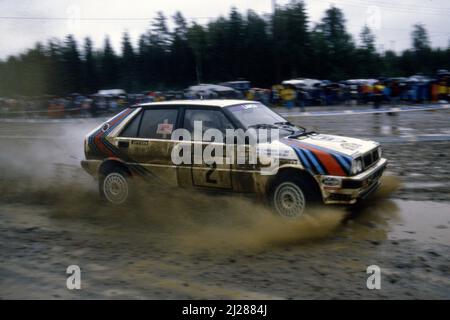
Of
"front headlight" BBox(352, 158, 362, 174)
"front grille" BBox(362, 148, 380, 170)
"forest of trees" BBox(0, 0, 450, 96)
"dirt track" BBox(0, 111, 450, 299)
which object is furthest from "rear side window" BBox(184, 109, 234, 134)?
"forest of trees" BBox(0, 0, 450, 96)

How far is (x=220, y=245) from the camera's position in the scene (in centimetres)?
497

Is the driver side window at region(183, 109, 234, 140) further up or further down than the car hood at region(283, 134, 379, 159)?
further up

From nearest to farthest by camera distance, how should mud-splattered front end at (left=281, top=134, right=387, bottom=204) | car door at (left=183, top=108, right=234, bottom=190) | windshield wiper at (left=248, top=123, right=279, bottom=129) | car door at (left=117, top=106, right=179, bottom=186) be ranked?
mud-splattered front end at (left=281, top=134, right=387, bottom=204) < car door at (left=183, top=108, right=234, bottom=190) < windshield wiper at (left=248, top=123, right=279, bottom=129) < car door at (left=117, top=106, right=179, bottom=186)

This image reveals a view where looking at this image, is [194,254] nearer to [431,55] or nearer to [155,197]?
[155,197]

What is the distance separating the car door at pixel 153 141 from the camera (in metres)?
6.21

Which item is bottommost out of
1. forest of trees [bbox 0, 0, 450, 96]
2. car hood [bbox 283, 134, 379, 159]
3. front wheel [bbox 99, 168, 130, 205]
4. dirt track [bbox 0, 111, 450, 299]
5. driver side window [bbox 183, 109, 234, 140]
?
dirt track [bbox 0, 111, 450, 299]

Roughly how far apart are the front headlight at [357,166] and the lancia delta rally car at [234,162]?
0.01 meters

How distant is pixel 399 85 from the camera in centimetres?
2225

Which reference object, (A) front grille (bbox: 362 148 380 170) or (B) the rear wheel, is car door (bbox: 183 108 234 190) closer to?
(B) the rear wheel

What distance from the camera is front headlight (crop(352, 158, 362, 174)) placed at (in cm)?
525

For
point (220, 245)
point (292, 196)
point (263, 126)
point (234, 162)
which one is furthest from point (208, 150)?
point (220, 245)

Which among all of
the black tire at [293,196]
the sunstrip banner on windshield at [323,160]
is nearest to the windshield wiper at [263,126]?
the sunstrip banner on windshield at [323,160]

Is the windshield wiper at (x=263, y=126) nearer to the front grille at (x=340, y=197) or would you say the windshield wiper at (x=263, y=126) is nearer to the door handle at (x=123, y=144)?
the front grille at (x=340, y=197)

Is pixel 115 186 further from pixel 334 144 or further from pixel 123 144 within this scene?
pixel 334 144
